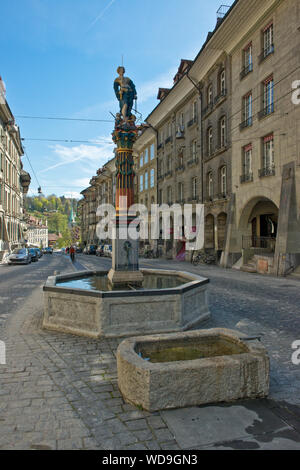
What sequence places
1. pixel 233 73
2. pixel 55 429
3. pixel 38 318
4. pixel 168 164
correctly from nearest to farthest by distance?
pixel 55 429 < pixel 38 318 < pixel 233 73 < pixel 168 164

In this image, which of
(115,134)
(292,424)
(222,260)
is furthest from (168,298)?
(222,260)

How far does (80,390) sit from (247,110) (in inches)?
815

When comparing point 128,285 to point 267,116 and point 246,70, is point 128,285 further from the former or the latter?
point 246,70

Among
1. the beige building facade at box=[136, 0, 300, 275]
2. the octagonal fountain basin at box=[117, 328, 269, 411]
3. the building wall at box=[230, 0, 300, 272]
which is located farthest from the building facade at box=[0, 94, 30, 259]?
the octagonal fountain basin at box=[117, 328, 269, 411]

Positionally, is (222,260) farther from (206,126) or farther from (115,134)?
(115,134)

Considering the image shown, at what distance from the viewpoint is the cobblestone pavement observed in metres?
2.86

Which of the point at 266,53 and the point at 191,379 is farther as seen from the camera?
the point at 266,53

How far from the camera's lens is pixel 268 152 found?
18.2 m

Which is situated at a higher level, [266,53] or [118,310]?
[266,53]

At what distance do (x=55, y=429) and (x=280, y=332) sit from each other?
16.2 feet

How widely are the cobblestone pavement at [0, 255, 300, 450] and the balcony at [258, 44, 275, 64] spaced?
1601 cm

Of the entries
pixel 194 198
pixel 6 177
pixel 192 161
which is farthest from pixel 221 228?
pixel 6 177

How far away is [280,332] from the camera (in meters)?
6.35

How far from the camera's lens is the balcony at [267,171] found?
17.3 metres
